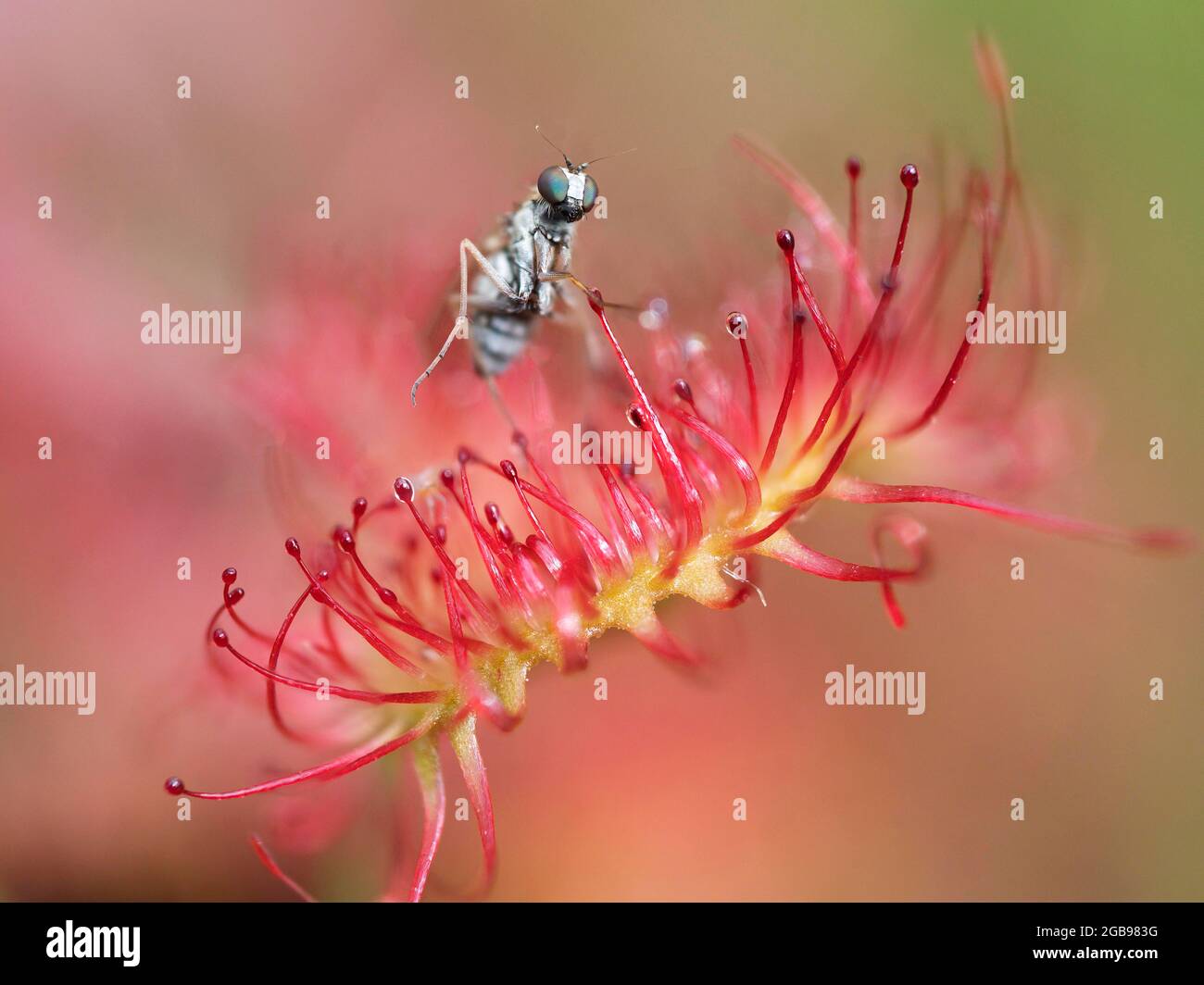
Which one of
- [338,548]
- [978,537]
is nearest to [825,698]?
[978,537]

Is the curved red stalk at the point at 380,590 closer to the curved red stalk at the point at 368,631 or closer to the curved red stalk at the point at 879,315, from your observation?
the curved red stalk at the point at 368,631

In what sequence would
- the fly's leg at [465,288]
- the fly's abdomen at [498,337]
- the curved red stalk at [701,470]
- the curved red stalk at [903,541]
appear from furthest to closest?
the fly's abdomen at [498,337] < the fly's leg at [465,288] < the curved red stalk at [903,541] < the curved red stalk at [701,470]

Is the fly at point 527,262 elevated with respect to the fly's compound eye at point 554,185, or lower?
lower

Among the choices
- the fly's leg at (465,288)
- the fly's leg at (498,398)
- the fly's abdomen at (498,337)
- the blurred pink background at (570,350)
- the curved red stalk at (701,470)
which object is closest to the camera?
the curved red stalk at (701,470)

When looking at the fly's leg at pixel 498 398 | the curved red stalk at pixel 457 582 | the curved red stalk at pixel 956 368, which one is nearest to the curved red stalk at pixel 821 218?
the curved red stalk at pixel 956 368

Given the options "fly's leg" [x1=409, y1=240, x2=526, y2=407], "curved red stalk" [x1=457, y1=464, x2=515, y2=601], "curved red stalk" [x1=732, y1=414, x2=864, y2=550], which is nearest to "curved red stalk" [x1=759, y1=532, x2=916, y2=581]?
"curved red stalk" [x1=732, y1=414, x2=864, y2=550]

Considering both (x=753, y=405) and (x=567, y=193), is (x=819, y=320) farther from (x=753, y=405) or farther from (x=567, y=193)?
(x=567, y=193)

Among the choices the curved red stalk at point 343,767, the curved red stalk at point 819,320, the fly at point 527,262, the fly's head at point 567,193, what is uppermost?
the fly's head at point 567,193
